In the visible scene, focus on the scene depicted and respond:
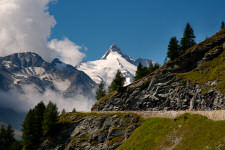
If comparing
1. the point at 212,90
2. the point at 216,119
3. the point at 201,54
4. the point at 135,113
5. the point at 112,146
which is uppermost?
the point at 201,54

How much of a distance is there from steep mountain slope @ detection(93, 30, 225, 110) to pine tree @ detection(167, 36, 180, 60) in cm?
419

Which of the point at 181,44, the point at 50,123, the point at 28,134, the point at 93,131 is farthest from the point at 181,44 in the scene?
the point at 28,134

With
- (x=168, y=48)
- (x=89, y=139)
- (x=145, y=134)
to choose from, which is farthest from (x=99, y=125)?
(x=168, y=48)

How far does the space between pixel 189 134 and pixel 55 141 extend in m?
51.9

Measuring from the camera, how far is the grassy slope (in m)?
29.2

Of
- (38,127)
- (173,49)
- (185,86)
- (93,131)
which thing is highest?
(173,49)

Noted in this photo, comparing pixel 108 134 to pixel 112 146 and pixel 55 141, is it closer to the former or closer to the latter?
pixel 112 146

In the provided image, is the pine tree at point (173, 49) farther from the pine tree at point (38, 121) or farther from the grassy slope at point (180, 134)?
the pine tree at point (38, 121)

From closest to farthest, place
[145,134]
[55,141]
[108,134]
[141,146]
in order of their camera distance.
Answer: [141,146] < [145,134] < [108,134] < [55,141]

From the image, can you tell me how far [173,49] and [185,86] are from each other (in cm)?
2355

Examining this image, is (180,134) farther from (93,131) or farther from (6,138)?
(6,138)

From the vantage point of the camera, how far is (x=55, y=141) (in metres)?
73.6

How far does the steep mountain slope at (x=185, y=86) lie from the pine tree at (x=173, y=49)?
A: 419cm

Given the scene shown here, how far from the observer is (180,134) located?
36.4 m
